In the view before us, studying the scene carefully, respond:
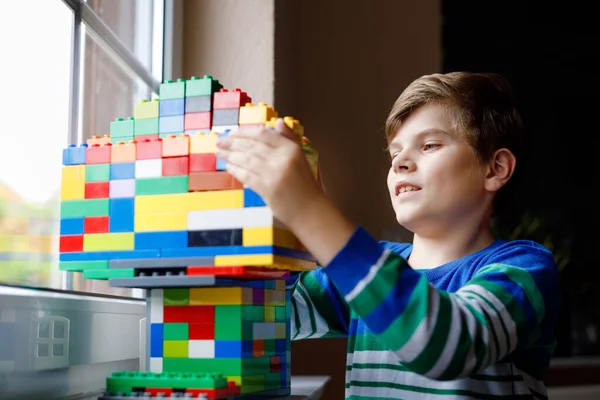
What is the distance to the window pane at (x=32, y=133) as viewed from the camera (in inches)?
29.8

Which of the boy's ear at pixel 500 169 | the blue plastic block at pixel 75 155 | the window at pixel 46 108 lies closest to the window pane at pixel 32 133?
the window at pixel 46 108

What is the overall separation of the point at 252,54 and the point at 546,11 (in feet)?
6.91

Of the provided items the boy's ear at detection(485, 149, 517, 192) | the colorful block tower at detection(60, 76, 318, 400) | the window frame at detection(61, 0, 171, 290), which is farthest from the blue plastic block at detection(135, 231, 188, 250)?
the boy's ear at detection(485, 149, 517, 192)

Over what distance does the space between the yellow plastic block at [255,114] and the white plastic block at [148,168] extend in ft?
0.29

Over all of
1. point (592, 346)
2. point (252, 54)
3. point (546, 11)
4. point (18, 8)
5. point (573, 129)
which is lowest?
point (592, 346)

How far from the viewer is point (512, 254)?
32.0 inches

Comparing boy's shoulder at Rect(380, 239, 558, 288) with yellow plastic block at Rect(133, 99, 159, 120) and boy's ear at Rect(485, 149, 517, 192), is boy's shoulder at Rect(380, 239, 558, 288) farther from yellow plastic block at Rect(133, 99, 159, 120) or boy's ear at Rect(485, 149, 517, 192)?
yellow plastic block at Rect(133, 99, 159, 120)

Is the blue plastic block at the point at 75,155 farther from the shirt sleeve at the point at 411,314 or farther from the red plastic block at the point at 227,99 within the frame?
the shirt sleeve at the point at 411,314

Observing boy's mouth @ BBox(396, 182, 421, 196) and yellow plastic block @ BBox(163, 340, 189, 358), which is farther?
boy's mouth @ BBox(396, 182, 421, 196)

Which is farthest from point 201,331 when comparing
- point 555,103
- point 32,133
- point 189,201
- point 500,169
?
point 555,103

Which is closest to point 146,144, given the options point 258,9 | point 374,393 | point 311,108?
point 374,393

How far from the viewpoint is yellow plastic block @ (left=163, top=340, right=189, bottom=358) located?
66cm

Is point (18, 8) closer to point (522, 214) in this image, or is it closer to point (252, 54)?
point (252, 54)

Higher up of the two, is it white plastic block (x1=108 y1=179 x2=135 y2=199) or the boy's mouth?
the boy's mouth
